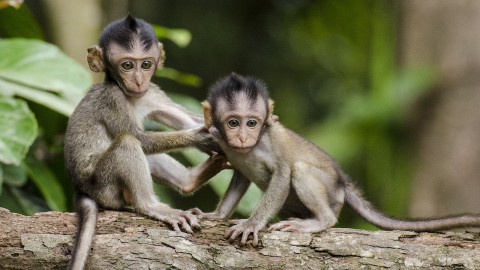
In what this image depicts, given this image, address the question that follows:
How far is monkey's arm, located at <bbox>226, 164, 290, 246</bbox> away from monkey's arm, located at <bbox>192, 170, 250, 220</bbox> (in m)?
0.40

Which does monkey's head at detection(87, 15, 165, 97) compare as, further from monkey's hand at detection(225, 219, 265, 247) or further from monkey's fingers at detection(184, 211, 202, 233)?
monkey's hand at detection(225, 219, 265, 247)

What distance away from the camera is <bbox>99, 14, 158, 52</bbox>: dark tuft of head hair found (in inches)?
207

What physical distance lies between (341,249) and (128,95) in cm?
175

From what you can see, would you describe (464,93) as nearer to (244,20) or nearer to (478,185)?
(478,185)

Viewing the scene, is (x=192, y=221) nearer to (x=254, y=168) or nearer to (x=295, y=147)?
(x=254, y=168)

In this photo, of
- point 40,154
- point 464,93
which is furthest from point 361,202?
point 464,93

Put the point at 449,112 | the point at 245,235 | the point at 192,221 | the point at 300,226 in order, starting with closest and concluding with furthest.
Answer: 1. the point at 245,235
2. the point at 192,221
3. the point at 300,226
4. the point at 449,112

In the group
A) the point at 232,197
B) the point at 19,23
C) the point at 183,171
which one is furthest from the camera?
the point at 19,23

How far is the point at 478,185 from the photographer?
27.9ft

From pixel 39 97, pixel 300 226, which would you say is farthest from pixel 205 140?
pixel 39 97

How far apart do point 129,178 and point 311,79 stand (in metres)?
10.1

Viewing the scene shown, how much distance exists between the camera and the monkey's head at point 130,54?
17.2 feet

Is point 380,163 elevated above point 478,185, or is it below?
above

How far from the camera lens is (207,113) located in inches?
210
